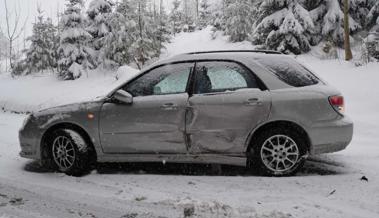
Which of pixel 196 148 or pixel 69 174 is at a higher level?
pixel 196 148

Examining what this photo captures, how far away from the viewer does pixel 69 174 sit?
20.1 feet

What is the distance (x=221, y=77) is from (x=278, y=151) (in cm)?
124

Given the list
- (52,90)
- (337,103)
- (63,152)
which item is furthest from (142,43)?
(337,103)

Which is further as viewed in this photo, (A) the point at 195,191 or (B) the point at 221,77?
(B) the point at 221,77

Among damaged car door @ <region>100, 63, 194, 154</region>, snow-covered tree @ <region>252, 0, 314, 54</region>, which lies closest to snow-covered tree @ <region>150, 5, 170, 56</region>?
snow-covered tree @ <region>252, 0, 314, 54</region>

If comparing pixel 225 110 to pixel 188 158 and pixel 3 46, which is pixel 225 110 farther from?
pixel 3 46

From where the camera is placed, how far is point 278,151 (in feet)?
18.4

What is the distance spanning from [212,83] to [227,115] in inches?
20.0

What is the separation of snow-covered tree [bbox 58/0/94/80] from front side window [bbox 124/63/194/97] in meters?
15.7

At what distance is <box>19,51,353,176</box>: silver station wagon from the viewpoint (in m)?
5.56

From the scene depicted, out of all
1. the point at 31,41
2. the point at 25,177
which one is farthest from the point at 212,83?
the point at 31,41

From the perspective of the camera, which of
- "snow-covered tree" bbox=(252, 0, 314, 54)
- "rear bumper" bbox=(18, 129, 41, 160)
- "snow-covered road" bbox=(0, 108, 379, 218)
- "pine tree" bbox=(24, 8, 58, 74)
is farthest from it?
"pine tree" bbox=(24, 8, 58, 74)

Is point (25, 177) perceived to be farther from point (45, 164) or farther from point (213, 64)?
point (213, 64)

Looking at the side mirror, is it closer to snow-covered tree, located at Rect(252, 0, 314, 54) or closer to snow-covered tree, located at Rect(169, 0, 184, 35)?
snow-covered tree, located at Rect(252, 0, 314, 54)
